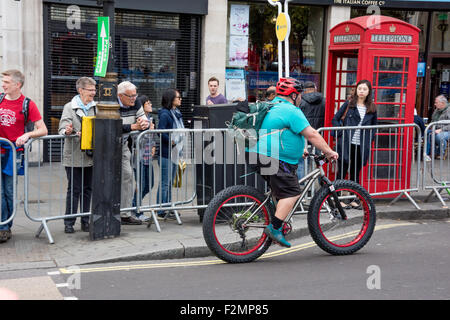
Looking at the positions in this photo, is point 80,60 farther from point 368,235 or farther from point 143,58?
point 368,235

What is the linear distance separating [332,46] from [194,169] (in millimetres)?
3302

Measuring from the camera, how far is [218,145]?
24.9 feet

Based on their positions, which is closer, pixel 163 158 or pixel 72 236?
pixel 72 236

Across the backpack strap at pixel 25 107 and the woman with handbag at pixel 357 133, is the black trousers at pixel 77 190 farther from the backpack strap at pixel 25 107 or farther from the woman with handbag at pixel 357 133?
the woman with handbag at pixel 357 133

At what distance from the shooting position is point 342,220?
20.8 feet

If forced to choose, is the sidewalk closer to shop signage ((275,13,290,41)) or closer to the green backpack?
the green backpack

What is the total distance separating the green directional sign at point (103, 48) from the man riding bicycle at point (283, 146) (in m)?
1.80

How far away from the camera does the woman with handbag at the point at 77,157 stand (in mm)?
7020

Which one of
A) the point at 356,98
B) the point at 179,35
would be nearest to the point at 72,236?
the point at 356,98

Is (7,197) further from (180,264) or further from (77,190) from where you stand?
(180,264)

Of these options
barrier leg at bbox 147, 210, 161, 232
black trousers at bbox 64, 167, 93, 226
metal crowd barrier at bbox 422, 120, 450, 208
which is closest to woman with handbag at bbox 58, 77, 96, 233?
black trousers at bbox 64, 167, 93, 226

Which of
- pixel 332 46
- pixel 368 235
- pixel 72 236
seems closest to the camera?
pixel 368 235

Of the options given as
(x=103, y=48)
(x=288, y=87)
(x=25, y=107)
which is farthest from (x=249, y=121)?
(x=25, y=107)

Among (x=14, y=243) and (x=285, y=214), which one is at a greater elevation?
(x=285, y=214)
